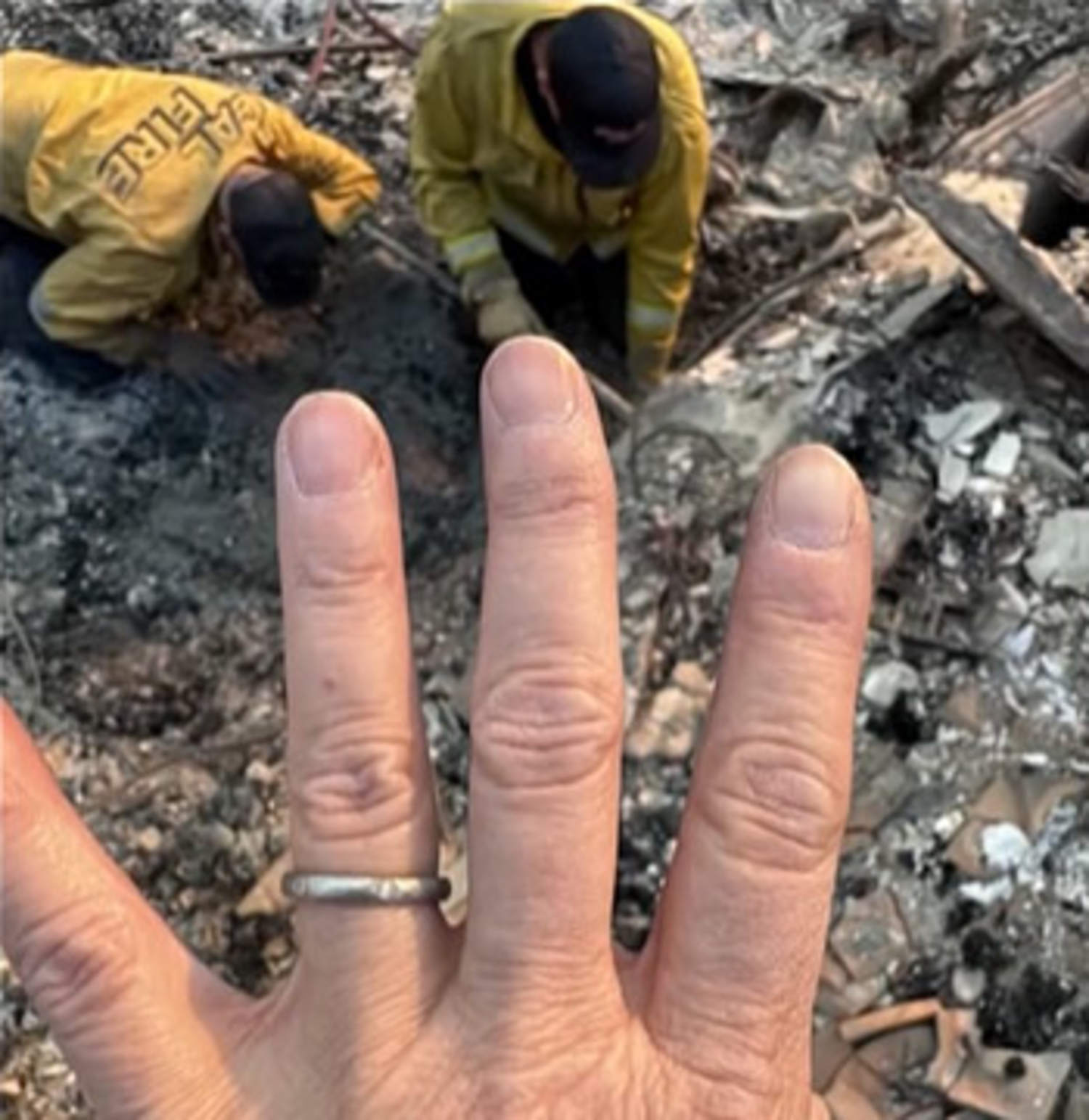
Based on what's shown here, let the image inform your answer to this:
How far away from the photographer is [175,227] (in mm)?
4207

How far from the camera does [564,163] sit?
4137 millimetres

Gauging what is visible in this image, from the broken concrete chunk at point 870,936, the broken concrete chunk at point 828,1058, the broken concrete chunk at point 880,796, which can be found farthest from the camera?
the broken concrete chunk at point 880,796

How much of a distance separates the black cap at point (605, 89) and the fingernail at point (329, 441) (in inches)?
79.8

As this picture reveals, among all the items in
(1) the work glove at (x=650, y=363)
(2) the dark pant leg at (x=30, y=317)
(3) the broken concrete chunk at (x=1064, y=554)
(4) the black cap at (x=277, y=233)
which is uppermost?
(3) the broken concrete chunk at (x=1064, y=554)

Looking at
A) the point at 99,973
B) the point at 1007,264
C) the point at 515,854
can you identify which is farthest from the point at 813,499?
the point at 1007,264

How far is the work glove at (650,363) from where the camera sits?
423 centimetres

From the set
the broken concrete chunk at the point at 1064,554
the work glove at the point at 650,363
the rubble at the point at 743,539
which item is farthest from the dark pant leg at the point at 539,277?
the broken concrete chunk at the point at 1064,554

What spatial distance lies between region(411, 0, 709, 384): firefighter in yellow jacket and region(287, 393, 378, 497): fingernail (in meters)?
2.03

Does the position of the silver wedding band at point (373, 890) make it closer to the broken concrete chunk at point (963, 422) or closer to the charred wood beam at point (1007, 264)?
the broken concrete chunk at point (963, 422)

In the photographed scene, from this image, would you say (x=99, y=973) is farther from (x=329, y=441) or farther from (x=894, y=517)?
(x=894, y=517)

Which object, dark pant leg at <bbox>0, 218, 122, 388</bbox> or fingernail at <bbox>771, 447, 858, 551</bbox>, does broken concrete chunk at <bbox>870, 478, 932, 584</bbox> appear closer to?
fingernail at <bbox>771, 447, 858, 551</bbox>

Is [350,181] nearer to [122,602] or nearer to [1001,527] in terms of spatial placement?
[122,602]

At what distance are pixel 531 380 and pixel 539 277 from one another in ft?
9.17

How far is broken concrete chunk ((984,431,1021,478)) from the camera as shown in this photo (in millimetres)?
3525
